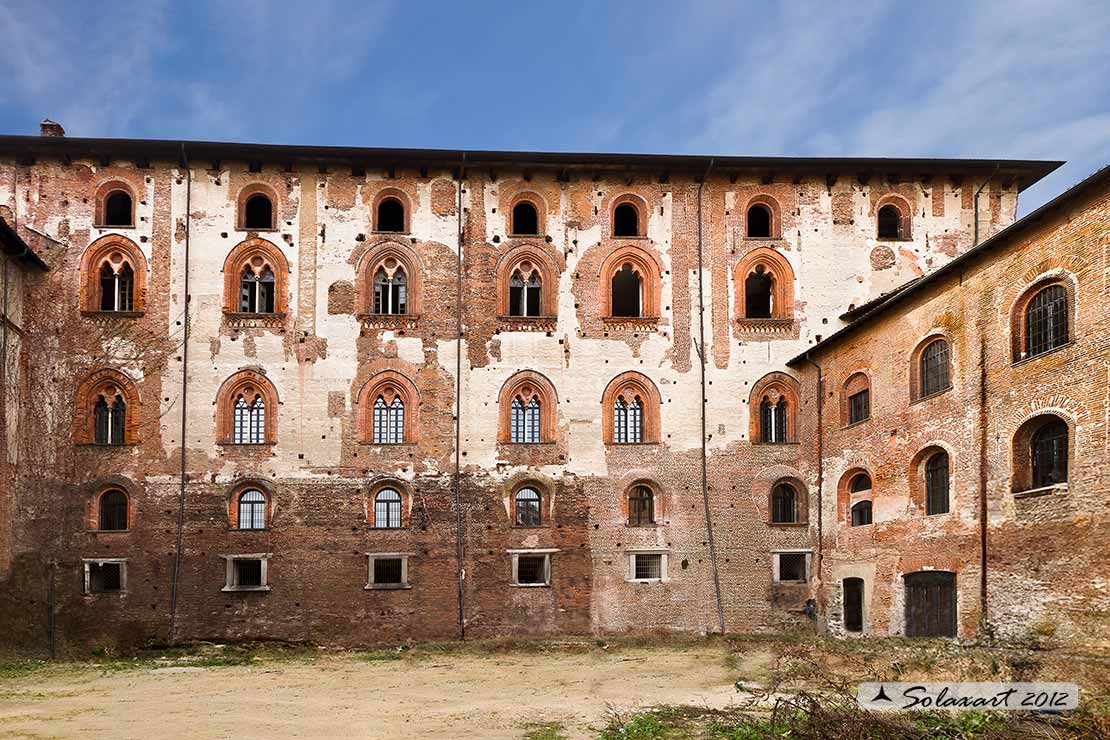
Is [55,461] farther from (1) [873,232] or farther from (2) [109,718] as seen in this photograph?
(1) [873,232]

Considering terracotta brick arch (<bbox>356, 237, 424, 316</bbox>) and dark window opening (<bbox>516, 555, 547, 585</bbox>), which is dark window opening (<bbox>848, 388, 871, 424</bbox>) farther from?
terracotta brick arch (<bbox>356, 237, 424, 316</bbox>)

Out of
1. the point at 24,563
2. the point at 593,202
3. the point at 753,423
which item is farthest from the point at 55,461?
the point at 753,423

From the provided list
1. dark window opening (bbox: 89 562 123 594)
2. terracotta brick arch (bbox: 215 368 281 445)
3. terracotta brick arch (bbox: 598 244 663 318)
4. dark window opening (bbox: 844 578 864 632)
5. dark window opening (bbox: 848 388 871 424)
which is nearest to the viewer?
dark window opening (bbox: 844 578 864 632)

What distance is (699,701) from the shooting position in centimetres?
1552

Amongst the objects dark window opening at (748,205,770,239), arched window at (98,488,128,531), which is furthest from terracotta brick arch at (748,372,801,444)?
arched window at (98,488,128,531)

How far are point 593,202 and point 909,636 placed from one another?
13663 millimetres

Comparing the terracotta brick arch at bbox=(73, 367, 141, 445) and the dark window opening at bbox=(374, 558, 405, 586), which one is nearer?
the terracotta brick arch at bbox=(73, 367, 141, 445)

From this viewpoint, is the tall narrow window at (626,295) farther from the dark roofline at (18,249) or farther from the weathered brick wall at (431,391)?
the dark roofline at (18,249)

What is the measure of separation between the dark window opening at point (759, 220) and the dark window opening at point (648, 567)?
9357 mm

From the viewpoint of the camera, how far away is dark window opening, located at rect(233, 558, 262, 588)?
25.6 metres

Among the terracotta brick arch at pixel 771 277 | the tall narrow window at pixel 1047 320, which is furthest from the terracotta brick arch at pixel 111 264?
the tall narrow window at pixel 1047 320

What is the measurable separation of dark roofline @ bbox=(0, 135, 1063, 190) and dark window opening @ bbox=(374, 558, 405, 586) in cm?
1056

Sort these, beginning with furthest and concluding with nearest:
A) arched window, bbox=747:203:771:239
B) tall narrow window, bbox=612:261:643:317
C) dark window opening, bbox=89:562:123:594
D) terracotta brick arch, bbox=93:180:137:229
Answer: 1. tall narrow window, bbox=612:261:643:317
2. arched window, bbox=747:203:771:239
3. terracotta brick arch, bbox=93:180:137:229
4. dark window opening, bbox=89:562:123:594

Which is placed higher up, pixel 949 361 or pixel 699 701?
pixel 949 361
